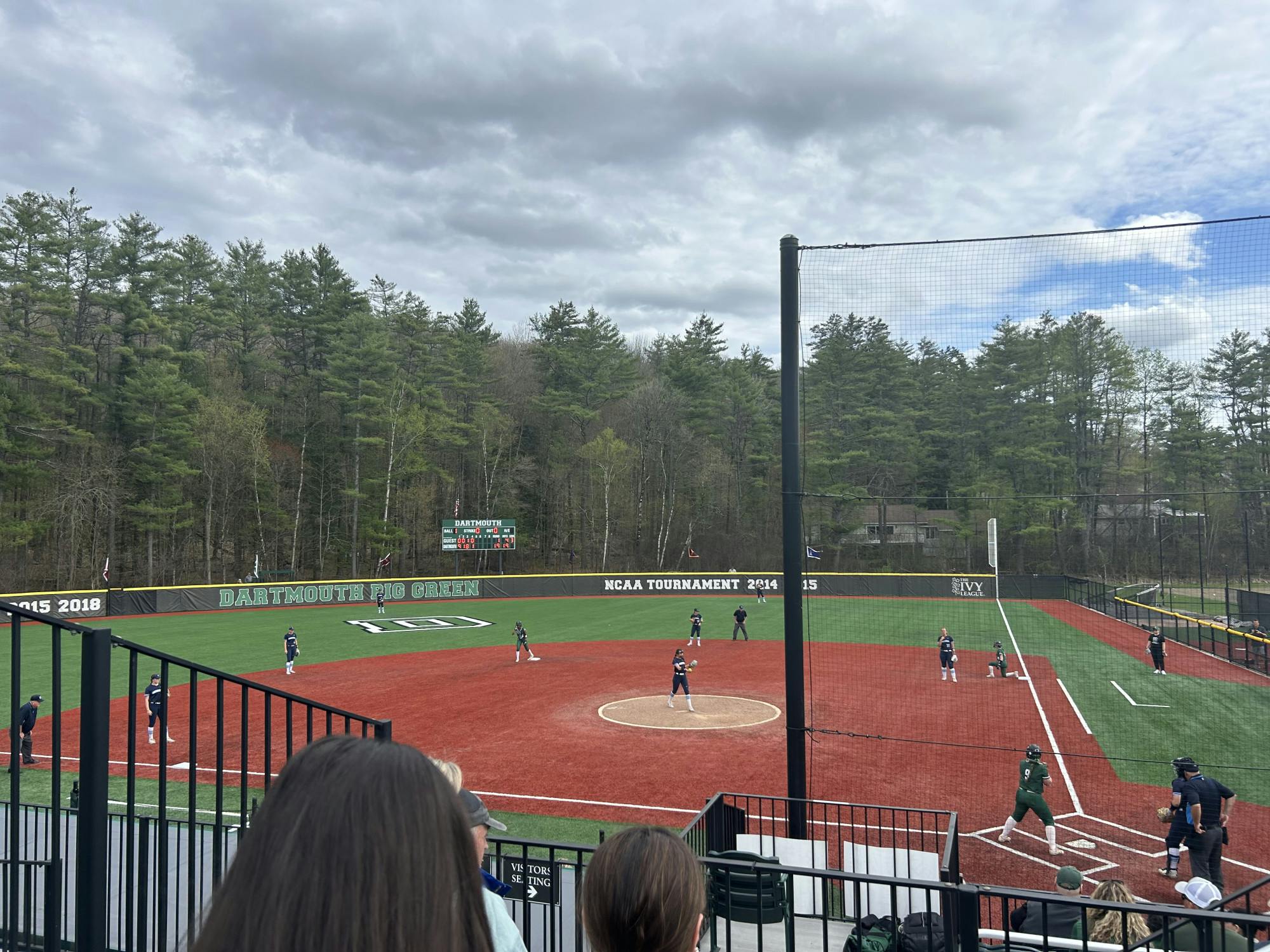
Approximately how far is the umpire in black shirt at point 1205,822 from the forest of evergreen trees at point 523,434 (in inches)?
149

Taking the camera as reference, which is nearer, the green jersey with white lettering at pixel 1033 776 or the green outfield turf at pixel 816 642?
the green jersey with white lettering at pixel 1033 776

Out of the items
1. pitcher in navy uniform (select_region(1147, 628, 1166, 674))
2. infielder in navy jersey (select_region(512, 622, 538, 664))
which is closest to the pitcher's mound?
infielder in navy jersey (select_region(512, 622, 538, 664))

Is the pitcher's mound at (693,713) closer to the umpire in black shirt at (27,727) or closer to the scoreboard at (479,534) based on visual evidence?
the umpire in black shirt at (27,727)

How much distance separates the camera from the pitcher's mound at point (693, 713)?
65.8 ft

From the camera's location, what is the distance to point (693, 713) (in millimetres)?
21297

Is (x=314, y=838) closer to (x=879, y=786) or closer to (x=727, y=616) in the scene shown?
(x=879, y=786)

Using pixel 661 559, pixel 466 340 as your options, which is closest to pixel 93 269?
pixel 466 340

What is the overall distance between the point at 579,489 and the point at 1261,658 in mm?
50384

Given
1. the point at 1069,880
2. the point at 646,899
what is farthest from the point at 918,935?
the point at 646,899

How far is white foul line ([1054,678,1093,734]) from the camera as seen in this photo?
1927 cm

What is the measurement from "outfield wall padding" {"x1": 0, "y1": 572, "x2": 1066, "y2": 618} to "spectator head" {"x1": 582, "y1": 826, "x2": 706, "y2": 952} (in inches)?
1217

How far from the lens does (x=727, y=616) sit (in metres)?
42.7

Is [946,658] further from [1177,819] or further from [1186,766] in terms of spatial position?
[1186,766]

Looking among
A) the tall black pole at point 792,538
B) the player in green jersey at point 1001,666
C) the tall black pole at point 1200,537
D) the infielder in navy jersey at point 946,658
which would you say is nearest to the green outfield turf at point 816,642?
the player in green jersey at point 1001,666
